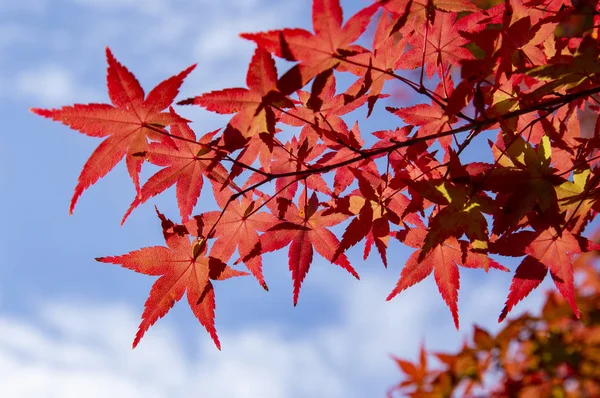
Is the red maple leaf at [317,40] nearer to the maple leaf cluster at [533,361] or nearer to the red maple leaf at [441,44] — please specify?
the red maple leaf at [441,44]

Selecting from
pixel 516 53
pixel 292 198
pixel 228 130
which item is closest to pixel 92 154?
pixel 228 130

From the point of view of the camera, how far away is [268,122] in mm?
1096

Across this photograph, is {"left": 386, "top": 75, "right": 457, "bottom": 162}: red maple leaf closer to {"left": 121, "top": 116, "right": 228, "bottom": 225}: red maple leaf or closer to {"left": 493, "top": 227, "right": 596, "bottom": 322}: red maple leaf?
{"left": 493, "top": 227, "right": 596, "bottom": 322}: red maple leaf

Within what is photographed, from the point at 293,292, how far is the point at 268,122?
19.2 inches

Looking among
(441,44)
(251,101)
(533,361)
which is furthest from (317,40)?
(533,361)

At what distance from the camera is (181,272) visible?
1408 mm

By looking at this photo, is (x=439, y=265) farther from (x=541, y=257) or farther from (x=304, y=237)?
(x=304, y=237)

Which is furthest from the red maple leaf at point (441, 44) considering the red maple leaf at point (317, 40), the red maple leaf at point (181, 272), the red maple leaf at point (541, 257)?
the red maple leaf at point (181, 272)

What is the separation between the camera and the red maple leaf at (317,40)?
97cm

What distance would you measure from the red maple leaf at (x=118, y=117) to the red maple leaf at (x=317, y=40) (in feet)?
0.71

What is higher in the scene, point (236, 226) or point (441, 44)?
point (441, 44)

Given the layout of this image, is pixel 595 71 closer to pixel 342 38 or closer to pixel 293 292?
pixel 342 38

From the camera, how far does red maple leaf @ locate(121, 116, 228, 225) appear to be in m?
1.33

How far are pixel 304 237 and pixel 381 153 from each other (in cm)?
32
